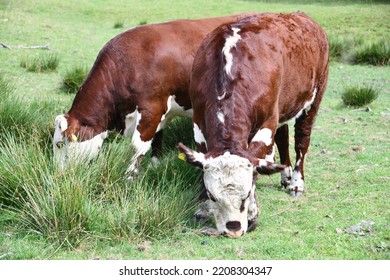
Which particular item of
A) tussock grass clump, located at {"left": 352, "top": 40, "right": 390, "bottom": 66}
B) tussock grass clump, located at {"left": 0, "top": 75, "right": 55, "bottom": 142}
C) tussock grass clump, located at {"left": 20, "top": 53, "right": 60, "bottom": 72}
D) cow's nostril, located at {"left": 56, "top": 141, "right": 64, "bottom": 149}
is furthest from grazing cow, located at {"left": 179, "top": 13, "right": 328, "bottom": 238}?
tussock grass clump, located at {"left": 352, "top": 40, "right": 390, "bottom": 66}

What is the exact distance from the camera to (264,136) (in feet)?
20.5

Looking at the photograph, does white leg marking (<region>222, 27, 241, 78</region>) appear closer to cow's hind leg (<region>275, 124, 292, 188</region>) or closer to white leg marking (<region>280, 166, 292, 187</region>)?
cow's hind leg (<region>275, 124, 292, 188</region>)

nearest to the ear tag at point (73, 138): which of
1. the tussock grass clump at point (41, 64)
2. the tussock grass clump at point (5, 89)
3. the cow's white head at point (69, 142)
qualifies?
the cow's white head at point (69, 142)

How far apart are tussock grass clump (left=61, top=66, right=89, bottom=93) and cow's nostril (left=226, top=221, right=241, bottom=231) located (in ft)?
23.7

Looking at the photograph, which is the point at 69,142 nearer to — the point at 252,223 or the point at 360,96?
the point at 252,223

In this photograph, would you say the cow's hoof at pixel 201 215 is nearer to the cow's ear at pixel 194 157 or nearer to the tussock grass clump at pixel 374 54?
the cow's ear at pixel 194 157

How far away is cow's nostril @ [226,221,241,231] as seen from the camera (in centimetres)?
564

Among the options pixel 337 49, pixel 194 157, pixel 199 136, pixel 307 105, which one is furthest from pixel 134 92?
pixel 337 49

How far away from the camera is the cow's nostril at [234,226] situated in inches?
222

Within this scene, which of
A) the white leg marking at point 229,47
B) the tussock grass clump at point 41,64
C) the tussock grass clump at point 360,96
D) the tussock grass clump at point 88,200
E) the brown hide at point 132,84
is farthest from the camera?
the tussock grass clump at point 41,64

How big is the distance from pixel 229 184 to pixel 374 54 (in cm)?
1213

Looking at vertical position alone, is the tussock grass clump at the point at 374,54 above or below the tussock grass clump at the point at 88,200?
below

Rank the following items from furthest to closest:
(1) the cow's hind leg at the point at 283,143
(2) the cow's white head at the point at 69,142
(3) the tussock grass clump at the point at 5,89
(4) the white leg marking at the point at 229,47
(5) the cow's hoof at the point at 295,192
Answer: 1. (3) the tussock grass clump at the point at 5,89
2. (1) the cow's hind leg at the point at 283,143
3. (5) the cow's hoof at the point at 295,192
4. (2) the cow's white head at the point at 69,142
5. (4) the white leg marking at the point at 229,47

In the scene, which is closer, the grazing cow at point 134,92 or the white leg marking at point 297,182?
the white leg marking at point 297,182
